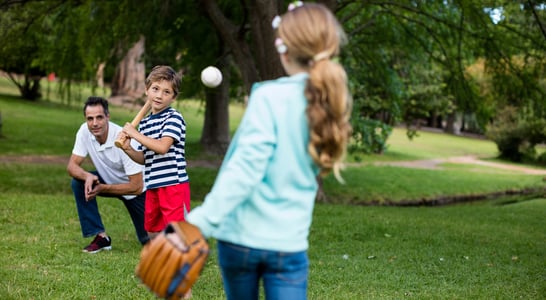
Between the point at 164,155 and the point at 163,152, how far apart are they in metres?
0.25

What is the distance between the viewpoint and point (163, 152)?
4793 mm

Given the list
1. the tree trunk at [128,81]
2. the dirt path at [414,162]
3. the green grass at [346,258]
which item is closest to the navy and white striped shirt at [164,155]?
the green grass at [346,258]

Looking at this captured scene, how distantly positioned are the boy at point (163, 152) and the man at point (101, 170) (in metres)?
0.98

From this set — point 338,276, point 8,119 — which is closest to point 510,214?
point 338,276

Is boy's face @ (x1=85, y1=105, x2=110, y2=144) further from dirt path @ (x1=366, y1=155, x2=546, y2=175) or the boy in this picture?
dirt path @ (x1=366, y1=155, x2=546, y2=175)

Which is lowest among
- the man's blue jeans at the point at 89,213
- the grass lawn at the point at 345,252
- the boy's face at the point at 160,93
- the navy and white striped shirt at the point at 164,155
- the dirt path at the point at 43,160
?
the dirt path at the point at 43,160

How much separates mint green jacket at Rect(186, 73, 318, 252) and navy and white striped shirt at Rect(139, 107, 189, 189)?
2162 mm

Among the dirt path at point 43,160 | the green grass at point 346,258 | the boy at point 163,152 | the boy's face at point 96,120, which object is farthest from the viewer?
the dirt path at point 43,160

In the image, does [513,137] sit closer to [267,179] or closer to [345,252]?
[345,252]

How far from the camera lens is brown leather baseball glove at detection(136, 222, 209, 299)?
273cm

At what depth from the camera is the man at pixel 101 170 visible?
6.14 metres

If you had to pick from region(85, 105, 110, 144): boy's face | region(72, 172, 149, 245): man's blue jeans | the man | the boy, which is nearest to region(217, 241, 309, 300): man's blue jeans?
the boy

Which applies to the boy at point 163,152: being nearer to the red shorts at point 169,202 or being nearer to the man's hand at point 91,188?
the red shorts at point 169,202

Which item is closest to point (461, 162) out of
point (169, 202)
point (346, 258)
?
point (346, 258)
